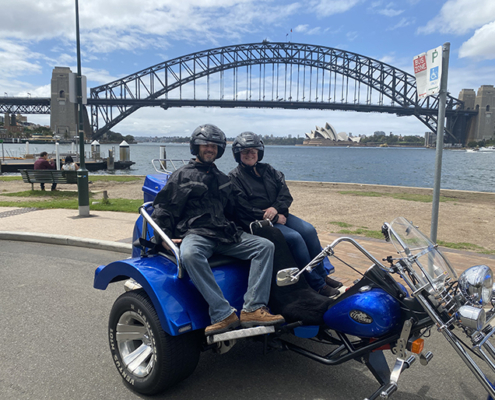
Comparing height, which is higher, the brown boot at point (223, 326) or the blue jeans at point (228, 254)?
the blue jeans at point (228, 254)

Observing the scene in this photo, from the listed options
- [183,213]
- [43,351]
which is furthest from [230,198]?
[43,351]

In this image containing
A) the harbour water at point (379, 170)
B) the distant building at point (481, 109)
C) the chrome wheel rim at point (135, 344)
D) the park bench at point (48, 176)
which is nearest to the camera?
the chrome wheel rim at point (135, 344)

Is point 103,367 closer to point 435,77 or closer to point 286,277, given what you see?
point 286,277

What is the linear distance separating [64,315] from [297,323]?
8.36 ft

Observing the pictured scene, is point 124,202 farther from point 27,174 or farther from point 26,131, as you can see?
point 26,131

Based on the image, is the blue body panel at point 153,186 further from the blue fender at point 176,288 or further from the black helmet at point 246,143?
the blue fender at point 176,288

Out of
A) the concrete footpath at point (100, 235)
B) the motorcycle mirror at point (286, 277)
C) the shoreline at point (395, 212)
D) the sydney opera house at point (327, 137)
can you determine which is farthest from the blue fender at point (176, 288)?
the sydney opera house at point (327, 137)

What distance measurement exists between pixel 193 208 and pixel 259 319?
3.23 ft

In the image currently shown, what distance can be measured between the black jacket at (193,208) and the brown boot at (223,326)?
1.92 ft

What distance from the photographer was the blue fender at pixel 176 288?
2.58m

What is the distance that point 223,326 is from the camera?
8.44 ft

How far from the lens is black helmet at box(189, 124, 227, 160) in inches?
128

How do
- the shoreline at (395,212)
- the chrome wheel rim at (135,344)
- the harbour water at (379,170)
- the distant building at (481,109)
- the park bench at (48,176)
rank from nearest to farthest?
the chrome wheel rim at (135,344) < the shoreline at (395,212) < the park bench at (48,176) < the harbour water at (379,170) < the distant building at (481,109)

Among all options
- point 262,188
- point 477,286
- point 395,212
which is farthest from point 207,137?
point 395,212
